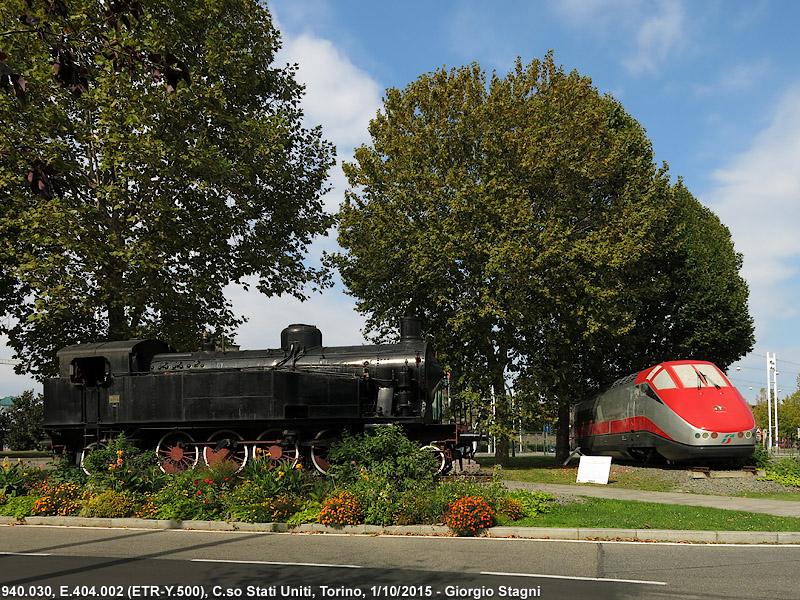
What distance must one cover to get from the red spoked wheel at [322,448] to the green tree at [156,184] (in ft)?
27.0

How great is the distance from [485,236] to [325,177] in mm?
7198

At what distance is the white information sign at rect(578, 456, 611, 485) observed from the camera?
20250 millimetres

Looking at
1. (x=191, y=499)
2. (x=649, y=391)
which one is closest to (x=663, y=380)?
(x=649, y=391)

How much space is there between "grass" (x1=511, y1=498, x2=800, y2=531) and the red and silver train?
6.86 metres

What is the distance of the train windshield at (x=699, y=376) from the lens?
Answer: 21005mm

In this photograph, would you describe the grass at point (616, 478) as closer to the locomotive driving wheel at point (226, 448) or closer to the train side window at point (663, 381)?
the train side window at point (663, 381)

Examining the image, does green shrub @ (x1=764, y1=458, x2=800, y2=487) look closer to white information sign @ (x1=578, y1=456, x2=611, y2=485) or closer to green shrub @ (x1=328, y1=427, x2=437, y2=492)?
white information sign @ (x1=578, y1=456, x2=611, y2=485)

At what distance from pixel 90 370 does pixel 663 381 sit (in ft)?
54.0

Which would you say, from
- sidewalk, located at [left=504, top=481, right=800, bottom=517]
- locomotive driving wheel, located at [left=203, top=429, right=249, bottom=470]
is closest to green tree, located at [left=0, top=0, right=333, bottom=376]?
locomotive driving wheel, located at [left=203, top=429, right=249, bottom=470]

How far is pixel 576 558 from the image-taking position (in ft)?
30.8

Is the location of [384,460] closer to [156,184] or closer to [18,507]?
[18,507]

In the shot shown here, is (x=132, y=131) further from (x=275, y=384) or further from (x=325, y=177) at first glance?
(x=275, y=384)

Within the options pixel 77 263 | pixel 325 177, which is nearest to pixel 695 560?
pixel 77 263

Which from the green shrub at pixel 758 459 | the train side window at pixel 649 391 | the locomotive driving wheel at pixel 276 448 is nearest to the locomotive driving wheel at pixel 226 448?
the locomotive driving wheel at pixel 276 448
